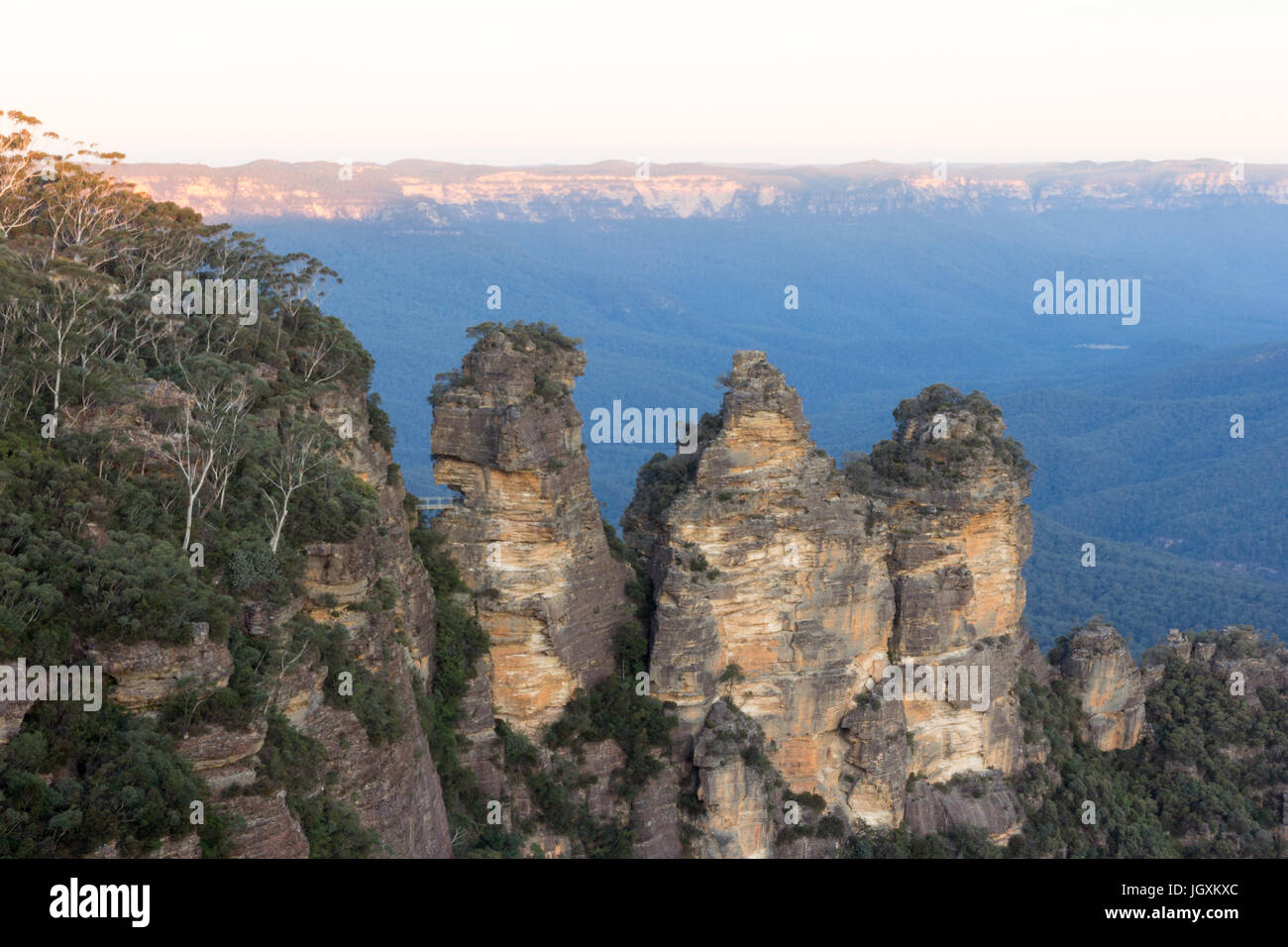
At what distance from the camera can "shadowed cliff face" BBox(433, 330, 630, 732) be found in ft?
113

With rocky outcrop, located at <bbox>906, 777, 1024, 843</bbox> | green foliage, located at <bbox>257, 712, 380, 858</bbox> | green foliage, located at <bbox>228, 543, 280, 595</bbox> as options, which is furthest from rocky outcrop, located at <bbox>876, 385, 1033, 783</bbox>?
green foliage, located at <bbox>228, 543, 280, 595</bbox>

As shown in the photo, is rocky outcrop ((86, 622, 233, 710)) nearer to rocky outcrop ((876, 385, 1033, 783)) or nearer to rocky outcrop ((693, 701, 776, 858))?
rocky outcrop ((693, 701, 776, 858))

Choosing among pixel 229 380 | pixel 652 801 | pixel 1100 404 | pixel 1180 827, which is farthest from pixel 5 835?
pixel 1100 404

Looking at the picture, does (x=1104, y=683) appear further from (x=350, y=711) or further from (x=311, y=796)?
(x=311, y=796)

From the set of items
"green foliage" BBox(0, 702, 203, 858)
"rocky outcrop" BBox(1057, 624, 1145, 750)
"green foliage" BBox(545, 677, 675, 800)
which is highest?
"green foliage" BBox(0, 702, 203, 858)

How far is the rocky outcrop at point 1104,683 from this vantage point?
155ft

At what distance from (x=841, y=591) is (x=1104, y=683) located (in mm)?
15164

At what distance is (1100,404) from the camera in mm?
177125

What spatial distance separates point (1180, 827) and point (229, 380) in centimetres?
3749

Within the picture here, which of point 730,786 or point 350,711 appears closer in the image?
point 350,711

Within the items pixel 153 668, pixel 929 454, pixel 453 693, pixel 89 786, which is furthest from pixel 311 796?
pixel 929 454

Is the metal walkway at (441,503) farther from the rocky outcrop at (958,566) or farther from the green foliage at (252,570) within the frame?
the rocky outcrop at (958,566)

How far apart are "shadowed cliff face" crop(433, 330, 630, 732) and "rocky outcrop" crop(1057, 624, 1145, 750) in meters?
21.6

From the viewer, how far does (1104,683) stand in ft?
156
